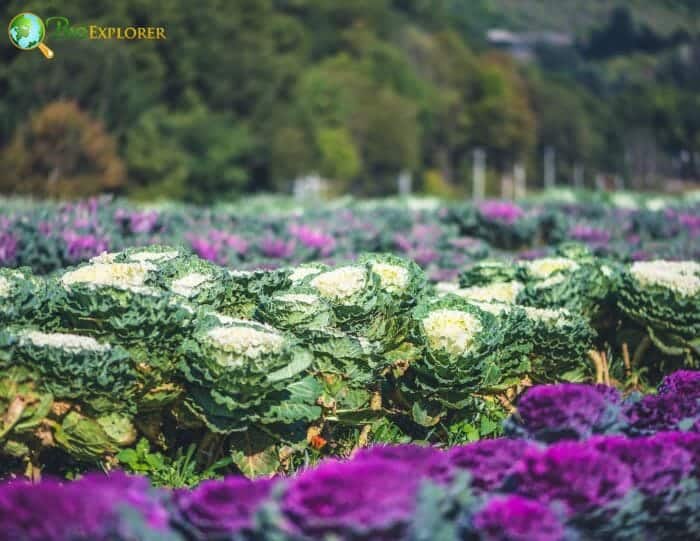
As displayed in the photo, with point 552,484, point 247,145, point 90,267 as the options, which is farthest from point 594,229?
point 247,145

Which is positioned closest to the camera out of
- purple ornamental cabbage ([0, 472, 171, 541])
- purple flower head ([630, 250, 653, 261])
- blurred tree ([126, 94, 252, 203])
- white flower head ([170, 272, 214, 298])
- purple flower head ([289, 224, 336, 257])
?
purple ornamental cabbage ([0, 472, 171, 541])

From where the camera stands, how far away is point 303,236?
10.3 meters

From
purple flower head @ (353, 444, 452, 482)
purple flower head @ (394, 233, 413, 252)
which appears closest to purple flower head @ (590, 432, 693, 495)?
purple flower head @ (353, 444, 452, 482)

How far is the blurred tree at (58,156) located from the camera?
26.3 meters

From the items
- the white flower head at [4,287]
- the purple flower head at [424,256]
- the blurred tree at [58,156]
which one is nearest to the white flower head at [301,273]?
the white flower head at [4,287]

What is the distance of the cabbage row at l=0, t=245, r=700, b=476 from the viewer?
391 centimetres

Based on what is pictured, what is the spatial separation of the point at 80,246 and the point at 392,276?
4.26 meters

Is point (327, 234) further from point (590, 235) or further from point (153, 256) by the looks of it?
point (153, 256)

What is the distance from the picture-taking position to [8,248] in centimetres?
824

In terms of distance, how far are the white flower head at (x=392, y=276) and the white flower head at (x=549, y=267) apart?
144 cm

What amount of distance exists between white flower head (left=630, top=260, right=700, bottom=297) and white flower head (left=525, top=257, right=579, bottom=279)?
0.36 m

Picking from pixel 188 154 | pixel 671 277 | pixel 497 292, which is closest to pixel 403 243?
pixel 497 292

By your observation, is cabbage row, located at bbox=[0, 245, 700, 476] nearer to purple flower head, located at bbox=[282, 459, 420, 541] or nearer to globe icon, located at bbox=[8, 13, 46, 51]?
purple flower head, located at bbox=[282, 459, 420, 541]

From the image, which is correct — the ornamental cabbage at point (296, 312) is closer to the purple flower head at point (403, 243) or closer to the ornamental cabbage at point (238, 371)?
the ornamental cabbage at point (238, 371)
